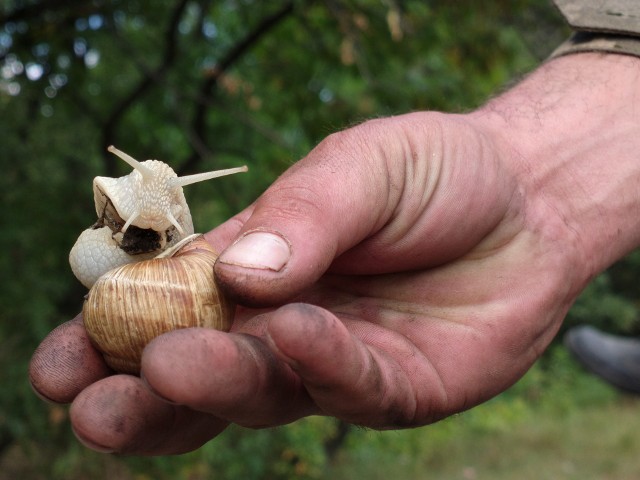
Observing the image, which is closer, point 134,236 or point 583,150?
point 134,236

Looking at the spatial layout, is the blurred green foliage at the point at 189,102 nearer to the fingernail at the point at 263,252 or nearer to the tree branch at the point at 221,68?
the tree branch at the point at 221,68

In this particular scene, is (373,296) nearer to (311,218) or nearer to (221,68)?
(311,218)

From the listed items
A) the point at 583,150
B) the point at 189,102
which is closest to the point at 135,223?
the point at 583,150

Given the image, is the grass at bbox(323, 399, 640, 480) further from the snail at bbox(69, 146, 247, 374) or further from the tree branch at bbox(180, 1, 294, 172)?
the snail at bbox(69, 146, 247, 374)


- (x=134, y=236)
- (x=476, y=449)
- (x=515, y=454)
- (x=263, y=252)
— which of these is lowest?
(x=476, y=449)

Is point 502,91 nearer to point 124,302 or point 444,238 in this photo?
point 444,238

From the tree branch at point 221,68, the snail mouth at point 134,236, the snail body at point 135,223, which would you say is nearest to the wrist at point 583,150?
the snail body at point 135,223
